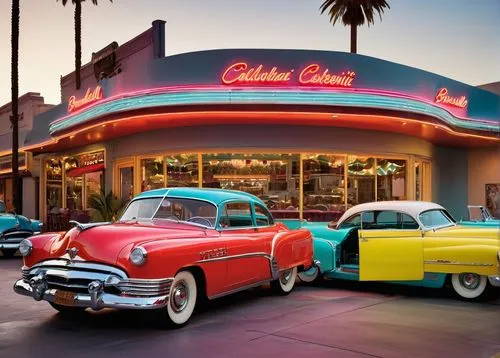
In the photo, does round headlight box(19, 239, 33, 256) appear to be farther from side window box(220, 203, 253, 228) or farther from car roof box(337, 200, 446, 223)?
car roof box(337, 200, 446, 223)

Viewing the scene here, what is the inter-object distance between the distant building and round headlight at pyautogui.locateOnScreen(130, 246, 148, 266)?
74.0ft

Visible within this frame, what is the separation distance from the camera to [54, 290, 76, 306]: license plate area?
243 inches

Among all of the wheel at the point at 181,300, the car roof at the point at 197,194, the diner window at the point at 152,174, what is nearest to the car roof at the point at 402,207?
the car roof at the point at 197,194

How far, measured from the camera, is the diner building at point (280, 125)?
14148mm

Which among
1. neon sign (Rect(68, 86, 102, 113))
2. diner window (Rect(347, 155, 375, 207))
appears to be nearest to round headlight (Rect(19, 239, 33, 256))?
neon sign (Rect(68, 86, 102, 113))

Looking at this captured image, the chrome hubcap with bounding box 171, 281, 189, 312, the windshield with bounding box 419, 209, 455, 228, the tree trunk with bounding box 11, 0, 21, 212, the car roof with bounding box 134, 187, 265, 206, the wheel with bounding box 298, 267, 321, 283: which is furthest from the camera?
the tree trunk with bounding box 11, 0, 21, 212

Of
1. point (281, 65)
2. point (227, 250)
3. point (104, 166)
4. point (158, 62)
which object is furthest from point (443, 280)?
point (104, 166)

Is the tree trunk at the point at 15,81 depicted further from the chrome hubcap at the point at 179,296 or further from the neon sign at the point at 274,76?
the chrome hubcap at the point at 179,296

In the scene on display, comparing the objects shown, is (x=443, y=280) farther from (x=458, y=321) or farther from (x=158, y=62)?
(x=158, y=62)

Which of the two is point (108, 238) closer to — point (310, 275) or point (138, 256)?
point (138, 256)

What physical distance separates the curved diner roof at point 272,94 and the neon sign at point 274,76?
24mm

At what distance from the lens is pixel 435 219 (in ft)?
30.0

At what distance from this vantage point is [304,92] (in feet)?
45.9

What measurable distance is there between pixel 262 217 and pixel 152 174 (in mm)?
8849
